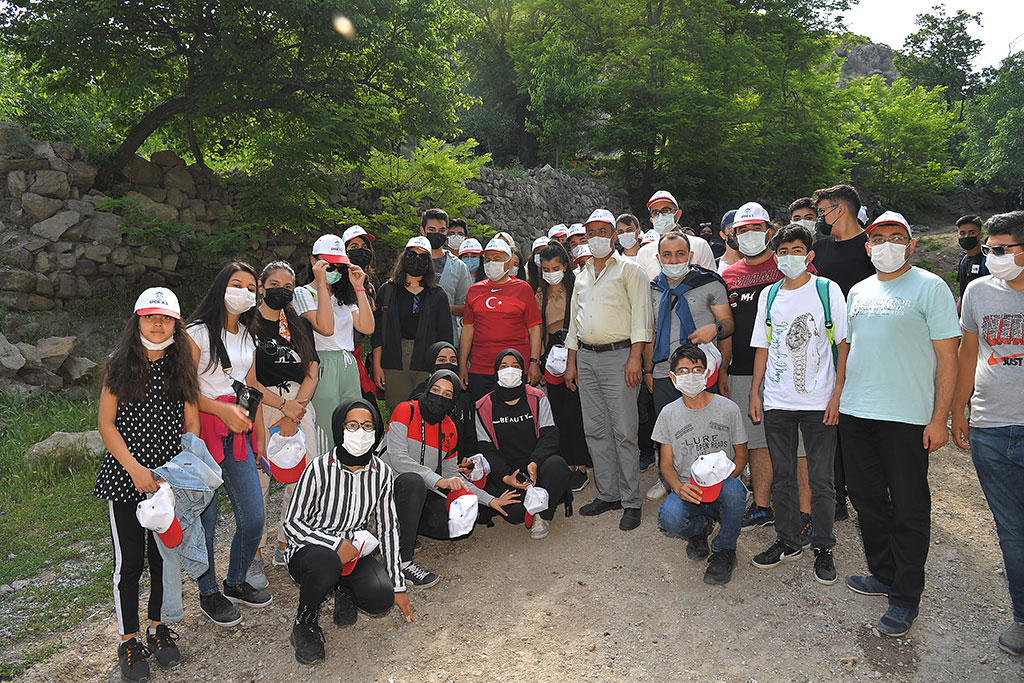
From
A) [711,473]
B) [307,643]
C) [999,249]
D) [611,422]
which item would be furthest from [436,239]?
[999,249]

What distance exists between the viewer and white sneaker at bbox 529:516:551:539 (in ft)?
16.7

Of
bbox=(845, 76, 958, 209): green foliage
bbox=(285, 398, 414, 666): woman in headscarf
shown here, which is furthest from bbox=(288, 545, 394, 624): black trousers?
bbox=(845, 76, 958, 209): green foliage

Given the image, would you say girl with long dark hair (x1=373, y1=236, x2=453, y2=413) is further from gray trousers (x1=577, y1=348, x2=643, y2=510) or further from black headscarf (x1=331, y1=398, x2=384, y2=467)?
black headscarf (x1=331, y1=398, x2=384, y2=467)

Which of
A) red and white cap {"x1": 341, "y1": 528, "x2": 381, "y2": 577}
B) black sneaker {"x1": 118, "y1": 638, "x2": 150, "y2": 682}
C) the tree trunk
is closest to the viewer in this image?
black sneaker {"x1": 118, "y1": 638, "x2": 150, "y2": 682}

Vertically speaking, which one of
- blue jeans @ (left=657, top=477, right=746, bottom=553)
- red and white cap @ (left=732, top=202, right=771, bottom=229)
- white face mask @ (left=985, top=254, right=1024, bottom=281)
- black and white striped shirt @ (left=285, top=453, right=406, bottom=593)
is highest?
red and white cap @ (left=732, top=202, right=771, bottom=229)

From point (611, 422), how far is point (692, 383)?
967 mm

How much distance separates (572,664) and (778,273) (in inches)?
118

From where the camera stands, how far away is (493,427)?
5227 mm

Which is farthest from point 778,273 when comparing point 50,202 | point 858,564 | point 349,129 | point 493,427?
point 50,202

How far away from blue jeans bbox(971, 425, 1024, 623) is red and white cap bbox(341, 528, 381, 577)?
11.3ft

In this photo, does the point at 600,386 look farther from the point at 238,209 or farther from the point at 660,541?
the point at 238,209

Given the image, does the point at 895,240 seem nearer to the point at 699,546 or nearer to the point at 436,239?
the point at 699,546

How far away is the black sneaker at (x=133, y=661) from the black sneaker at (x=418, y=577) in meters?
1.56

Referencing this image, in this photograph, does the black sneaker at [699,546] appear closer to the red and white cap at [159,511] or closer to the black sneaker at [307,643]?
the black sneaker at [307,643]
